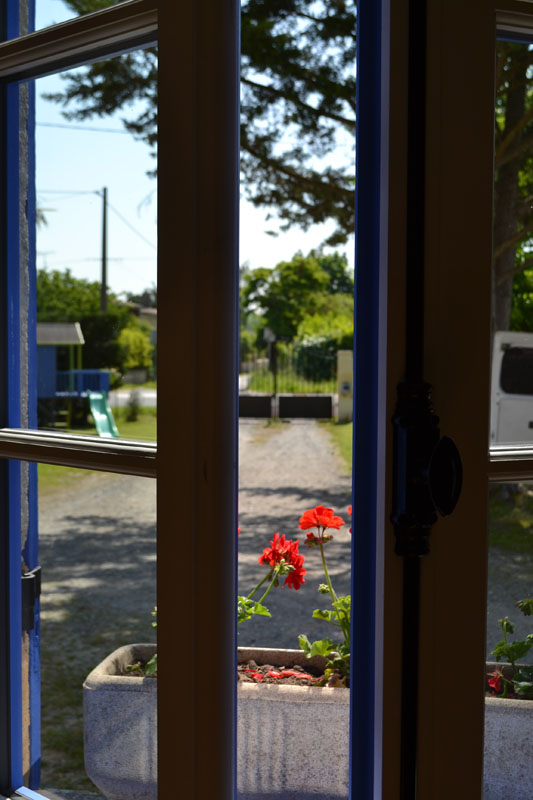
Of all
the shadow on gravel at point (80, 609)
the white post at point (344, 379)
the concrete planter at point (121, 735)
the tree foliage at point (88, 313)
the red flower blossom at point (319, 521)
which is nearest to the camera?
the concrete planter at point (121, 735)

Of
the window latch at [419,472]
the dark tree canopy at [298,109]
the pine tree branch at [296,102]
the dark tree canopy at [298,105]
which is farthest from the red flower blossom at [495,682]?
the pine tree branch at [296,102]

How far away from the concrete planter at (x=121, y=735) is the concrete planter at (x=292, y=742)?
0.70 ft

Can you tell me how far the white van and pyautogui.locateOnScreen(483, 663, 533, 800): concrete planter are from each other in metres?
0.24

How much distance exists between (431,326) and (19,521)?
612 mm

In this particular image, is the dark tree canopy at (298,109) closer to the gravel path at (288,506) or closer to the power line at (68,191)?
the power line at (68,191)

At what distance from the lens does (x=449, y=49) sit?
2.06 feet

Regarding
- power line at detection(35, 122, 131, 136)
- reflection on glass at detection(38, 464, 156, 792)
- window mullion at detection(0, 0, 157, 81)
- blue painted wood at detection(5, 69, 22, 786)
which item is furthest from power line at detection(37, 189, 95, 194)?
reflection on glass at detection(38, 464, 156, 792)

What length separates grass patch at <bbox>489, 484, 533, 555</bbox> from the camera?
28.6 inches

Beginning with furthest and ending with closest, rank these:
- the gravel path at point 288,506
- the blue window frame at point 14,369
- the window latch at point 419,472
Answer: the gravel path at point 288,506, the blue window frame at point 14,369, the window latch at point 419,472

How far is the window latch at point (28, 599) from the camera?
101 centimetres

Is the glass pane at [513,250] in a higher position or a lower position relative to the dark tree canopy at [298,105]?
lower

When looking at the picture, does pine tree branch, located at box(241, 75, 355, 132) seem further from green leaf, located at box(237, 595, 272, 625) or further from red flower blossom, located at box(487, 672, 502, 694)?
red flower blossom, located at box(487, 672, 502, 694)

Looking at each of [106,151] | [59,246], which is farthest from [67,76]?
[59,246]

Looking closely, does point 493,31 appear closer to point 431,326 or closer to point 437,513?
point 431,326
